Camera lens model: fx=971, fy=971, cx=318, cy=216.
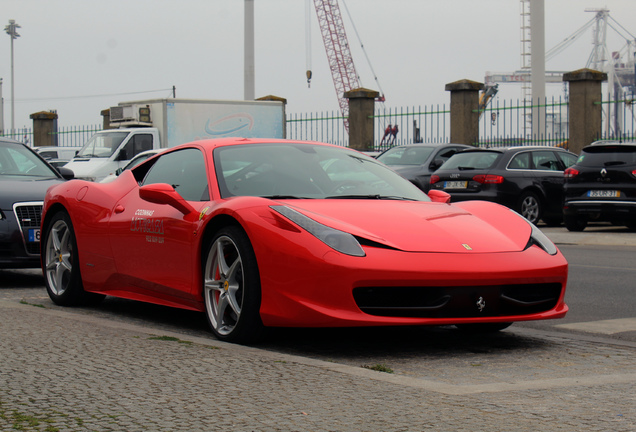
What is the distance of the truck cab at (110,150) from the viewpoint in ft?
76.4

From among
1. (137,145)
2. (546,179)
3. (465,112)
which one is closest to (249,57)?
(465,112)

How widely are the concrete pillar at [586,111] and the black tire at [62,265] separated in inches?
834

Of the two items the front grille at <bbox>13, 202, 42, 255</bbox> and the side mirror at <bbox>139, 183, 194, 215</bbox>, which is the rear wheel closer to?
the front grille at <bbox>13, 202, 42, 255</bbox>

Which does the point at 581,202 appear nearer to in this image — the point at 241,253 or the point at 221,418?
the point at 241,253

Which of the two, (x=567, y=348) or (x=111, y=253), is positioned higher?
(x=111, y=253)

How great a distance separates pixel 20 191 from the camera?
9195mm

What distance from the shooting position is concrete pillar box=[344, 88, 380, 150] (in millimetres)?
32562

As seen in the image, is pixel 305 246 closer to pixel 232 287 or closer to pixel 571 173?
pixel 232 287

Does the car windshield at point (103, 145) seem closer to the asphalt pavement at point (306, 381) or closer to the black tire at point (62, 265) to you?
the black tire at point (62, 265)

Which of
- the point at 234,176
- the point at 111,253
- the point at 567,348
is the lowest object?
the point at 567,348

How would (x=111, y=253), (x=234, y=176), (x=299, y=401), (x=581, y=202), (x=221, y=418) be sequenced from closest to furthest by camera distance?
(x=221, y=418)
(x=299, y=401)
(x=234, y=176)
(x=111, y=253)
(x=581, y=202)

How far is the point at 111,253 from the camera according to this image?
702 centimetres

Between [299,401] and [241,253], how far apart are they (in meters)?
1.71

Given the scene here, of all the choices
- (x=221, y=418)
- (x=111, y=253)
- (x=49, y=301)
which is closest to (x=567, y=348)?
(x=221, y=418)
